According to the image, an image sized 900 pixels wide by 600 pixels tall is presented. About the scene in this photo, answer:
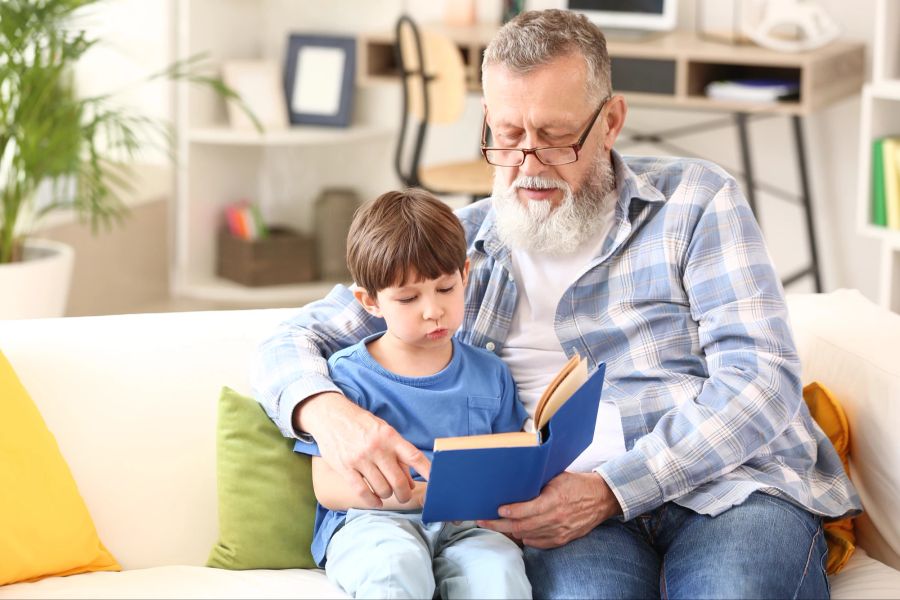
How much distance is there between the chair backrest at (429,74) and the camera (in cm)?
375

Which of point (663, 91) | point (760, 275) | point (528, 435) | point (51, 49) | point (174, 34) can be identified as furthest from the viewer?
point (174, 34)

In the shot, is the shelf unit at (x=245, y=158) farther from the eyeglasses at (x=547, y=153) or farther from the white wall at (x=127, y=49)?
the eyeglasses at (x=547, y=153)

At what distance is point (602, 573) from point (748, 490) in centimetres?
24

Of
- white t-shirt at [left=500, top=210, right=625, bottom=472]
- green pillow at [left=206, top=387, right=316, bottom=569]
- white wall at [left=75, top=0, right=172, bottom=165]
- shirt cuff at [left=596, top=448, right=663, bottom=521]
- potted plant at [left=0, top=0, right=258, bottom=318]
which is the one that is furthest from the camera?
white wall at [left=75, top=0, right=172, bottom=165]

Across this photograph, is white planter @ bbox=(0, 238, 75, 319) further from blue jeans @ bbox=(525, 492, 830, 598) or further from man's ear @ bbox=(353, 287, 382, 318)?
blue jeans @ bbox=(525, 492, 830, 598)

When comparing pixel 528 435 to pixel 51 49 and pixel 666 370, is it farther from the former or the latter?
pixel 51 49

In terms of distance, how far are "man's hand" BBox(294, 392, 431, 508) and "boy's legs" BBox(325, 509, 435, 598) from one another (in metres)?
0.04

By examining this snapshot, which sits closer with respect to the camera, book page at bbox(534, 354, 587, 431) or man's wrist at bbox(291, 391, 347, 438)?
book page at bbox(534, 354, 587, 431)

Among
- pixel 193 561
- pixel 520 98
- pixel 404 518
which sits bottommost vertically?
pixel 193 561

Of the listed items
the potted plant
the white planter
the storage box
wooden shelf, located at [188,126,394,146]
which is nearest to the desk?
wooden shelf, located at [188,126,394,146]

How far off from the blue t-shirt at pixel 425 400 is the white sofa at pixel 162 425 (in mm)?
203

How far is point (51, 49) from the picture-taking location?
10.2 ft

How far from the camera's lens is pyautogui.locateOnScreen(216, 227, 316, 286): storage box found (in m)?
4.46

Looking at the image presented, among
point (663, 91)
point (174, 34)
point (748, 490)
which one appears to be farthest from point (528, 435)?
point (174, 34)
